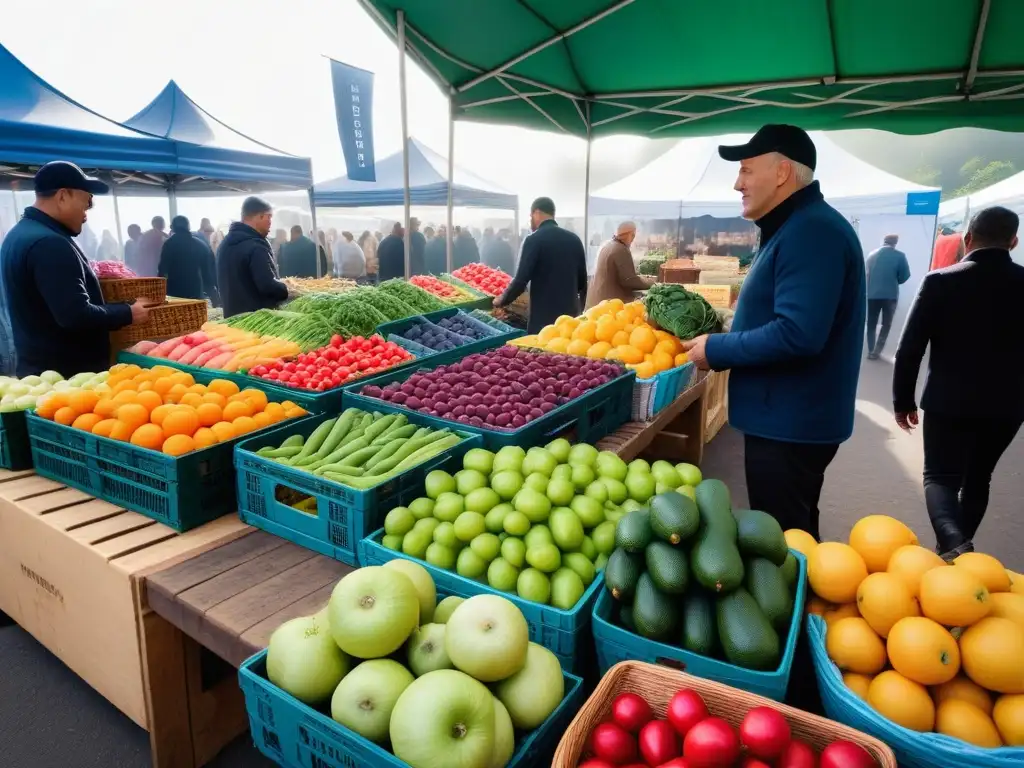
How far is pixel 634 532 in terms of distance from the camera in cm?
151

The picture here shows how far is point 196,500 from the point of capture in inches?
86.4

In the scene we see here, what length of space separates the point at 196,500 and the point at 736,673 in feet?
5.92

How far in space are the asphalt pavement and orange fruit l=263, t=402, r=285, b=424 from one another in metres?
1.28

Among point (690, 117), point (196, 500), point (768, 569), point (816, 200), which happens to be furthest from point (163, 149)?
point (768, 569)

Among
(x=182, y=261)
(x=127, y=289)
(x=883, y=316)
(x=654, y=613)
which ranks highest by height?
(x=182, y=261)

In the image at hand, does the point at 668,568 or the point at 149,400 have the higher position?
the point at 149,400

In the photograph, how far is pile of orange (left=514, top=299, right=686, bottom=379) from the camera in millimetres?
3543

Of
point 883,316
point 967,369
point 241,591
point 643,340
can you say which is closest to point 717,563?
point 241,591

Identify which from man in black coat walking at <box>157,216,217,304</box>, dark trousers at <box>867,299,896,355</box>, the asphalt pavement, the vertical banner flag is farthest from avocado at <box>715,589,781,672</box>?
dark trousers at <box>867,299,896,355</box>

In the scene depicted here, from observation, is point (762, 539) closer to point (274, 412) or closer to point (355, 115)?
point (274, 412)

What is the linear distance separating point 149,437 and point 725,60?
612 cm

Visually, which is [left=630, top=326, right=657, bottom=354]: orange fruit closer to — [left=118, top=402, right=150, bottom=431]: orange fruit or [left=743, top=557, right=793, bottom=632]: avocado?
[left=743, top=557, right=793, bottom=632]: avocado

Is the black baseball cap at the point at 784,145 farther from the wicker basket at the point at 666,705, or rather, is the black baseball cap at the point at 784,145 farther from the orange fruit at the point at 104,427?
the orange fruit at the point at 104,427

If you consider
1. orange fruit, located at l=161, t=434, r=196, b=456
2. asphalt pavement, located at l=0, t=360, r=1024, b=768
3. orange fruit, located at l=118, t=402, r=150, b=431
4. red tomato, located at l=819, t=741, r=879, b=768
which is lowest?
asphalt pavement, located at l=0, t=360, r=1024, b=768
